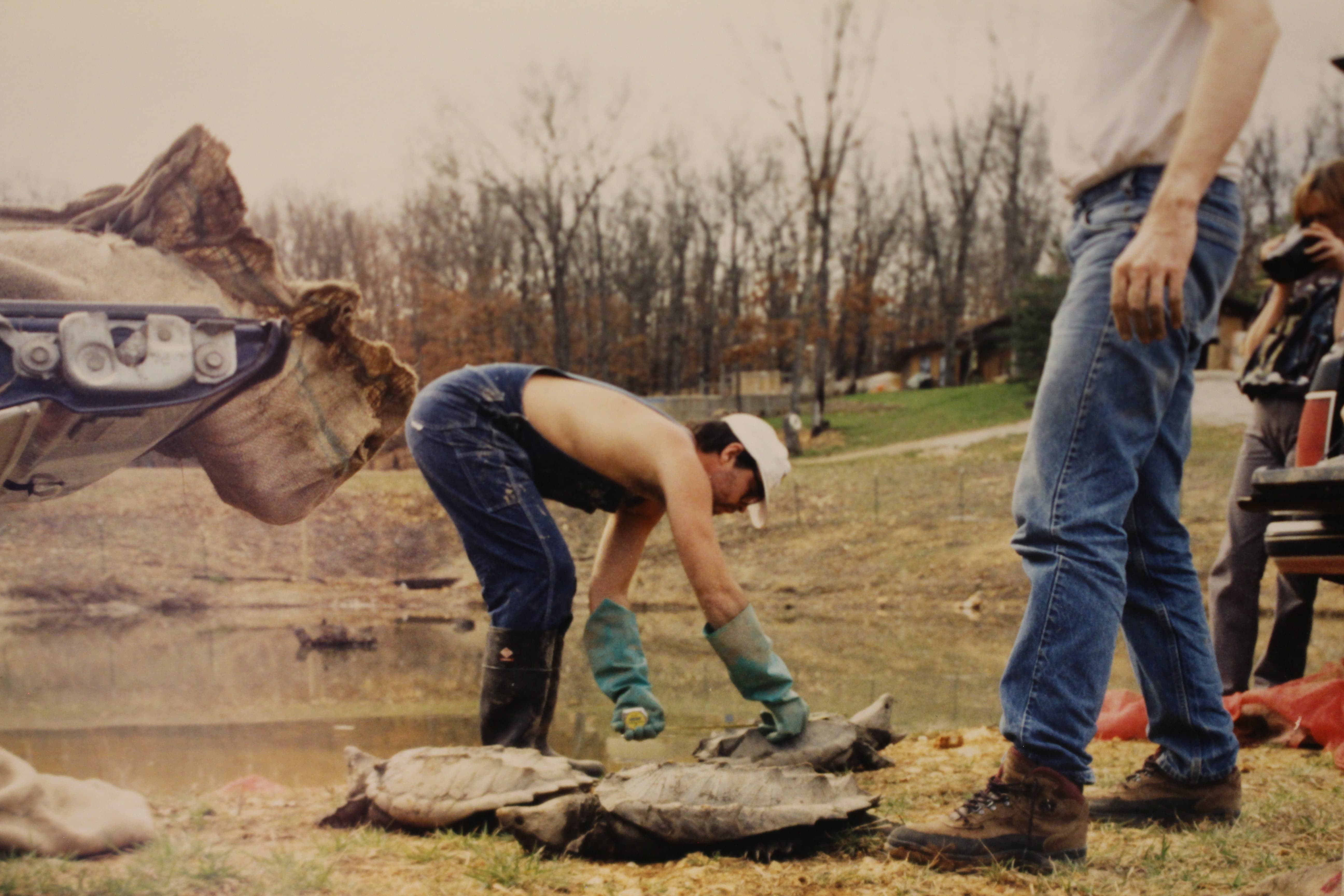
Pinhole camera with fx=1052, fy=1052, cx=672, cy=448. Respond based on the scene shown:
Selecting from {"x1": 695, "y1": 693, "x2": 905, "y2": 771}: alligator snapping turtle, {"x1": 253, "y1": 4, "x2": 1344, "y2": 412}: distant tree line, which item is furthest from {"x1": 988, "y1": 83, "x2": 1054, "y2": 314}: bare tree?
{"x1": 695, "y1": 693, "x2": 905, "y2": 771}: alligator snapping turtle

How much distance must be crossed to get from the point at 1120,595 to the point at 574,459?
144 cm

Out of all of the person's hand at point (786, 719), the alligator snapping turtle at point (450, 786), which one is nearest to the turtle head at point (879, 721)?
the person's hand at point (786, 719)

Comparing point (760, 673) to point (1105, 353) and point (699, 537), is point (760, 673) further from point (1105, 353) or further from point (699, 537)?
point (1105, 353)

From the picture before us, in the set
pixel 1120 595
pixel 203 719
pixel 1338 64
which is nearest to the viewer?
pixel 1338 64

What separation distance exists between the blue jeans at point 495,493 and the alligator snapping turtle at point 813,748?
53 centimetres

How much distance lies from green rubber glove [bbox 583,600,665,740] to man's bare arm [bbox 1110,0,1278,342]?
1.44m

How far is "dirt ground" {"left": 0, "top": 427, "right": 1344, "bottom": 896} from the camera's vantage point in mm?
1750

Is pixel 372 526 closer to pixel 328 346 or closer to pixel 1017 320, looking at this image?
pixel 328 346

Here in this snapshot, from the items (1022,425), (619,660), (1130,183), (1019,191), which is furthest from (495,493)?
(1019,191)

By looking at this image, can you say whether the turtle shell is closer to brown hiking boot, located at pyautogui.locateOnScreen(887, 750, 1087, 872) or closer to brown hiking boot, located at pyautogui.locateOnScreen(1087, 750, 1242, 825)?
brown hiking boot, located at pyautogui.locateOnScreen(887, 750, 1087, 872)

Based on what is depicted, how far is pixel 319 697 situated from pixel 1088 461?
3.81m

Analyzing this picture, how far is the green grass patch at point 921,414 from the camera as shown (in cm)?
2134

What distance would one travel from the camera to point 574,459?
9.25ft

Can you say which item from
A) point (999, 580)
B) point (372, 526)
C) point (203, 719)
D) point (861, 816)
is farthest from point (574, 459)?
point (372, 526)
